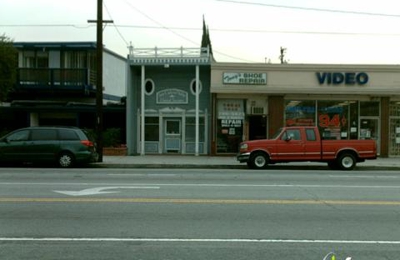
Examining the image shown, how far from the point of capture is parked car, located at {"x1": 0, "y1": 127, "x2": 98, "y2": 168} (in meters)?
19.1

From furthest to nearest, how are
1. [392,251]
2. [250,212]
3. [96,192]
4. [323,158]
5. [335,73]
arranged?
[335,73], [323,158], [96,192], [250,212], [392,251]

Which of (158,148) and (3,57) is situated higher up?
(3,57)

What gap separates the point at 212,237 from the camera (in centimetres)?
682

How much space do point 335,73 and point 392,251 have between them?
18.9m

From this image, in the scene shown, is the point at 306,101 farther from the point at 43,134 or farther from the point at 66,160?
the point at 43,134

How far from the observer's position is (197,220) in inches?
315

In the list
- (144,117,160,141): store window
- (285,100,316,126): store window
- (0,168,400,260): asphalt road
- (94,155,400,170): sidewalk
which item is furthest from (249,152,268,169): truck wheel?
(144,117,160,141): store window

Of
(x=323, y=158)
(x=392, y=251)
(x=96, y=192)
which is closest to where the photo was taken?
(x=392, y=251)

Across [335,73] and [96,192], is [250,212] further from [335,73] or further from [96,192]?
[335,73]

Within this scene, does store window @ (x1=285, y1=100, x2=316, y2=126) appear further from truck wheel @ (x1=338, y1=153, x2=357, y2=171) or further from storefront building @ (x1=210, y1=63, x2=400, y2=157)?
truck wheel @ (x1=338, y1=153, x2=357, y2=171)

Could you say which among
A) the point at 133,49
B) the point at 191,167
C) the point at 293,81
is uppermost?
the point at 133,49

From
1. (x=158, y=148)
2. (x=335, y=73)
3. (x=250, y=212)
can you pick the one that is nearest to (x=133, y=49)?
(x=158, y=148)

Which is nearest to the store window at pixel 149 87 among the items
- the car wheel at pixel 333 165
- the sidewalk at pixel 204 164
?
the sidewalk at pixel 204 164

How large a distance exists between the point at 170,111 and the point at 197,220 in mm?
17572
